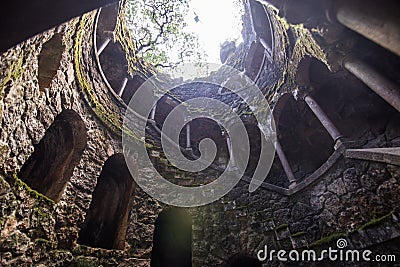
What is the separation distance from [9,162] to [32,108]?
1.01 meters

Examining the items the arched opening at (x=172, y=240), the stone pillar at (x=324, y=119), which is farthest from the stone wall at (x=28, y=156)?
the stone pillar at (x=324, y=119)

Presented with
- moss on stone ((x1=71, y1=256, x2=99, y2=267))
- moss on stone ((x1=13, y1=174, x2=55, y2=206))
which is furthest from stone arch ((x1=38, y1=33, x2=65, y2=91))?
moss on stone ((x1=71, y1=256, x2=99, y2=267))

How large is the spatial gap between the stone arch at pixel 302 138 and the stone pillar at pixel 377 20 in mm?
7267

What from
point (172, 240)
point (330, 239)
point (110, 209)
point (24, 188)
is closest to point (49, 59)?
point (24, 188)

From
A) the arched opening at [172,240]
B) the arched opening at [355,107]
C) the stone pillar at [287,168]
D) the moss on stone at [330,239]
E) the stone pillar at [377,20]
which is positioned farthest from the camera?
the stone pillar at [287,168]

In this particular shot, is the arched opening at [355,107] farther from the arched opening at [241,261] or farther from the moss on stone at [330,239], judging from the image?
the arched opening at [241,261]

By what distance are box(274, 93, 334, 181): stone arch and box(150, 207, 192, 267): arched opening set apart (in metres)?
4.35

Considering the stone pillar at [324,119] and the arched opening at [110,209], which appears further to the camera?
the stone pillar at [324,119]

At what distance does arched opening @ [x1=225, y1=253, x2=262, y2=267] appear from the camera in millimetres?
5145

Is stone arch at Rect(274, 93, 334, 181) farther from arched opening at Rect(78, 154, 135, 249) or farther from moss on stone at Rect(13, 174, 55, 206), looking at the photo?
moss on stone at Rect(13, 174, 55, 206)

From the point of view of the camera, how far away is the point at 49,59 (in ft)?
15.0

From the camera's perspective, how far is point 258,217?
5.32 metres

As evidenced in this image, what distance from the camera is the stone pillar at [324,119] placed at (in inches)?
234

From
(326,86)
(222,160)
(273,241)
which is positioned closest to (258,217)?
(273,241)
